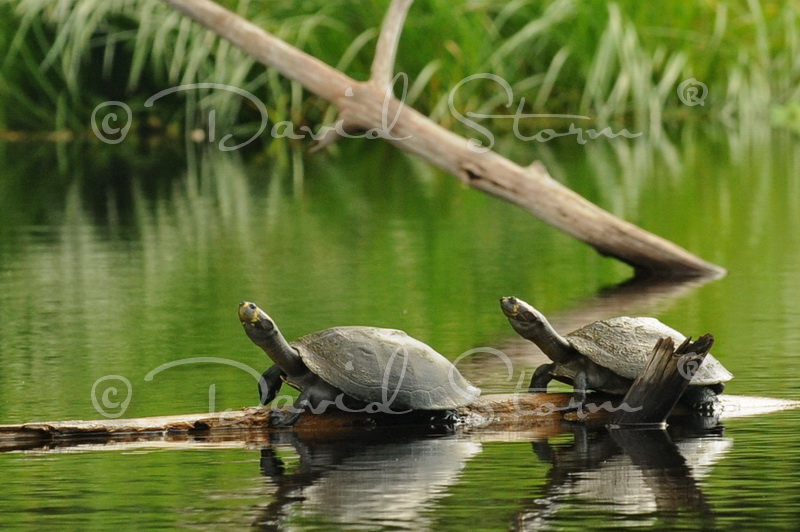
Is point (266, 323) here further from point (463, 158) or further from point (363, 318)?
point (463, 158)

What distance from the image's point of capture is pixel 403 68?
22.8 meters

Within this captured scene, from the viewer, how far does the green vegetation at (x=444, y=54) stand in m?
22.1

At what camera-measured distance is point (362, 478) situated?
17.0 ft

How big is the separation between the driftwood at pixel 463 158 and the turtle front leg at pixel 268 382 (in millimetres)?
4227

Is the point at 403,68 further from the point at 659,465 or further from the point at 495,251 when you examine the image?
the point at 659,465

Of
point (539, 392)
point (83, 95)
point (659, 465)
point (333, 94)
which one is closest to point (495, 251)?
point (333, 94)

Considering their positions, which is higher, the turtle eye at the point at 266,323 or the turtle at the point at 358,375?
the turtle eye at the point at 266,323

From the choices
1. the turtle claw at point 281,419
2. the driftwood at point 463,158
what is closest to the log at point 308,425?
the turtle claw at point 281,419

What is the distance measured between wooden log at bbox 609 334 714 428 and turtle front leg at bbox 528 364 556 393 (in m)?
0.41

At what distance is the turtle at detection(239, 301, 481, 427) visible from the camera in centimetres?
600

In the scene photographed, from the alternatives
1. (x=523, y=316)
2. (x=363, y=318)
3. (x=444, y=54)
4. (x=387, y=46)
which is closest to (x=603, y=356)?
(x=523, y=316)

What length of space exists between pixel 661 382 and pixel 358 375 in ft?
3.36

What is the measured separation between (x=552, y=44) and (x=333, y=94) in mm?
13159

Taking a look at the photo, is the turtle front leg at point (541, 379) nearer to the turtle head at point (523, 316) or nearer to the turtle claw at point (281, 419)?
the turtle head at point (523, 316)
